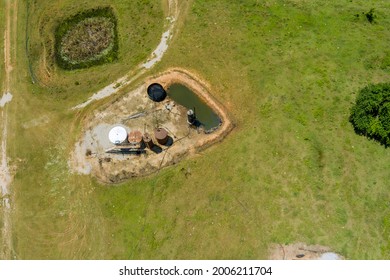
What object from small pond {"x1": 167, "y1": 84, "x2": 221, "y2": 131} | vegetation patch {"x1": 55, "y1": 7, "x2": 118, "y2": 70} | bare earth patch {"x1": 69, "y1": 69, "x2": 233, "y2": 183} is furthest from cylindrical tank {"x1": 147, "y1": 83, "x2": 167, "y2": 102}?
vegetation patch {"x1": 55, "y1": 7, "x2": 118, "y2": 70}

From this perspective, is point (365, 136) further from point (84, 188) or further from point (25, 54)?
point (25, 54)

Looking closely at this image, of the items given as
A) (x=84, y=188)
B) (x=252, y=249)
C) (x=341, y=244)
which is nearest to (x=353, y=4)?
(x=341, y=244)

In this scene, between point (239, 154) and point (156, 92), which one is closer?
point (239, 154)

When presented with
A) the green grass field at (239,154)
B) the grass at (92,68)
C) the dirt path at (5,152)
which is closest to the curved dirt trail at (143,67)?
the grass at (92,68)

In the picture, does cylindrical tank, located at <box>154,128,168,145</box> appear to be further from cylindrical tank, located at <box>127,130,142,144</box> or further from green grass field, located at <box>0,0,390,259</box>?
green grass field, located at <box>0,0,390,259</box>

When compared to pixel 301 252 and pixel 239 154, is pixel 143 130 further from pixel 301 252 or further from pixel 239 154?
pixel 301 252

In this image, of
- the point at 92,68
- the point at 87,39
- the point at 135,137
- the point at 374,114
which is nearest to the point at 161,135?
the point at 135,137
